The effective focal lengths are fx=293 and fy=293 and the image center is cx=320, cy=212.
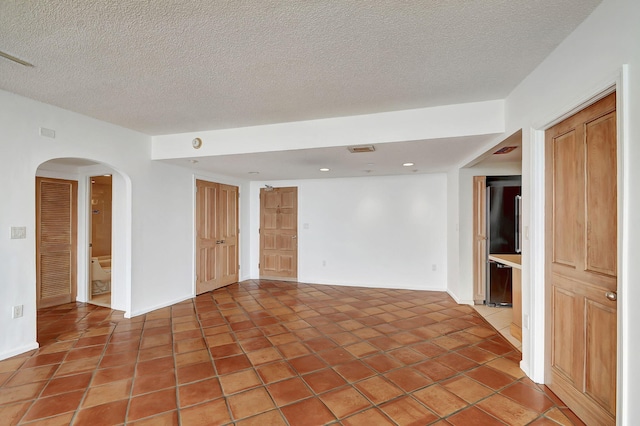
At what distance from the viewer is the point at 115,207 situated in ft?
13.7

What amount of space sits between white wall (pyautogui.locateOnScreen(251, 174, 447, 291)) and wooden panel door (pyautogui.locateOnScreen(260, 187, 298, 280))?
0.14 meters

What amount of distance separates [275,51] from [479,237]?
392 cm

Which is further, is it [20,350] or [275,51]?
A: [20,350]

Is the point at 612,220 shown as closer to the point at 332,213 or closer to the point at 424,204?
the point at 424,204

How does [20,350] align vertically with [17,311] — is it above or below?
below

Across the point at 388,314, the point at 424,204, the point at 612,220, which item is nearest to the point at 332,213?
the point at 424,204

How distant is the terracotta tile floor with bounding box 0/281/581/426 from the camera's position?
196cm

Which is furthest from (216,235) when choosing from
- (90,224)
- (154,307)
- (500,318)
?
(500,318)

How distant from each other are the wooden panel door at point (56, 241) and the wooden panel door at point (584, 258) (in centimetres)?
613

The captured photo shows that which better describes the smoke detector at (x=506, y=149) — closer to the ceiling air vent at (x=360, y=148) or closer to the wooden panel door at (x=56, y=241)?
the ceiling air vent at (x=360, y=148)

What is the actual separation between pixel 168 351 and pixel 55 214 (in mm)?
3257

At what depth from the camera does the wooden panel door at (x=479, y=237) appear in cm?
439

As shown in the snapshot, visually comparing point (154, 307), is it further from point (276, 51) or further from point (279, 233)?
point (276, 51)

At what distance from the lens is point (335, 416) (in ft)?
6.32
